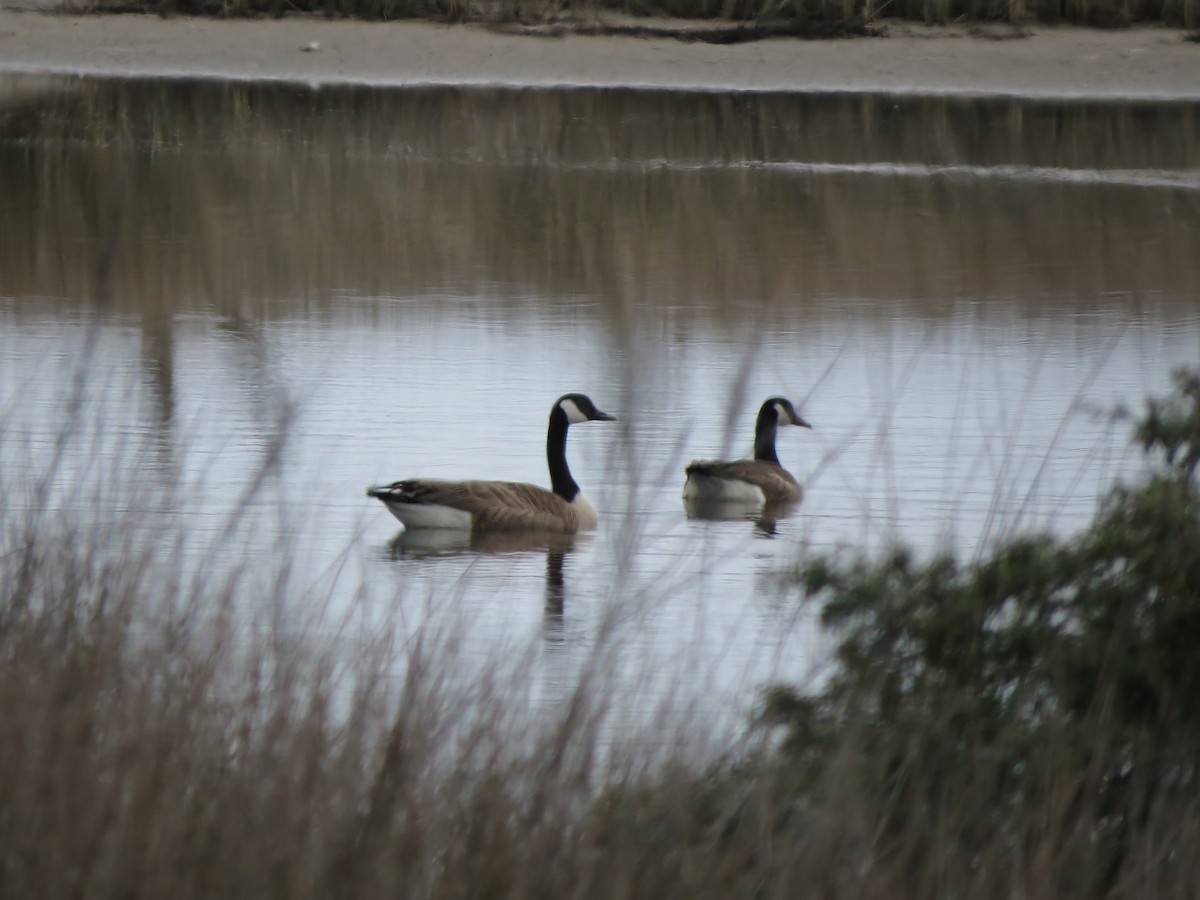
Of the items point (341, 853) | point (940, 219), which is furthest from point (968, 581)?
point (940, 219)

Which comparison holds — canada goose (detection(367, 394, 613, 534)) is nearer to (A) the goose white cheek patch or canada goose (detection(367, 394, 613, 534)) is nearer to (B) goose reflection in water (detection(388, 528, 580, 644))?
(B) goose reflection in water (detection(388, 528, 580, 644))

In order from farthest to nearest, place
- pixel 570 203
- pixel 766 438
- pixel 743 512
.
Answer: pixel 570 203
pixel 766 438
pixel 743 512

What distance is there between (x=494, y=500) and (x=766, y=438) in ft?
6.27

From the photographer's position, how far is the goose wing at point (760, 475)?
9320 millimetres

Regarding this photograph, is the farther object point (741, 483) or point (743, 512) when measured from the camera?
point (741, 483)

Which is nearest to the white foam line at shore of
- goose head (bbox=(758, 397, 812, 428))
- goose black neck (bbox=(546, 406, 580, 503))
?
goose head (bbox=(758, 397, 812, 428))

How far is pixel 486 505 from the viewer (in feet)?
28.6

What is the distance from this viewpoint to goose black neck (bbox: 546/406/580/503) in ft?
30.4

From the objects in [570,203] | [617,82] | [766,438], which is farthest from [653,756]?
[617,82]

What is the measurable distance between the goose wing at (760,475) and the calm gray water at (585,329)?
203mm

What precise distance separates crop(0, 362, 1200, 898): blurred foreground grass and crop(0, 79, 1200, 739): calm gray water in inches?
7.4

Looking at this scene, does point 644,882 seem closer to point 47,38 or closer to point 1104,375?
point 1104,375

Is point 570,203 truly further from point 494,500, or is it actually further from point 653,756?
point 653,756

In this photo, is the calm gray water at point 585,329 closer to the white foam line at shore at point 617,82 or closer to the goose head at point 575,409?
the goose head at point 575,409
